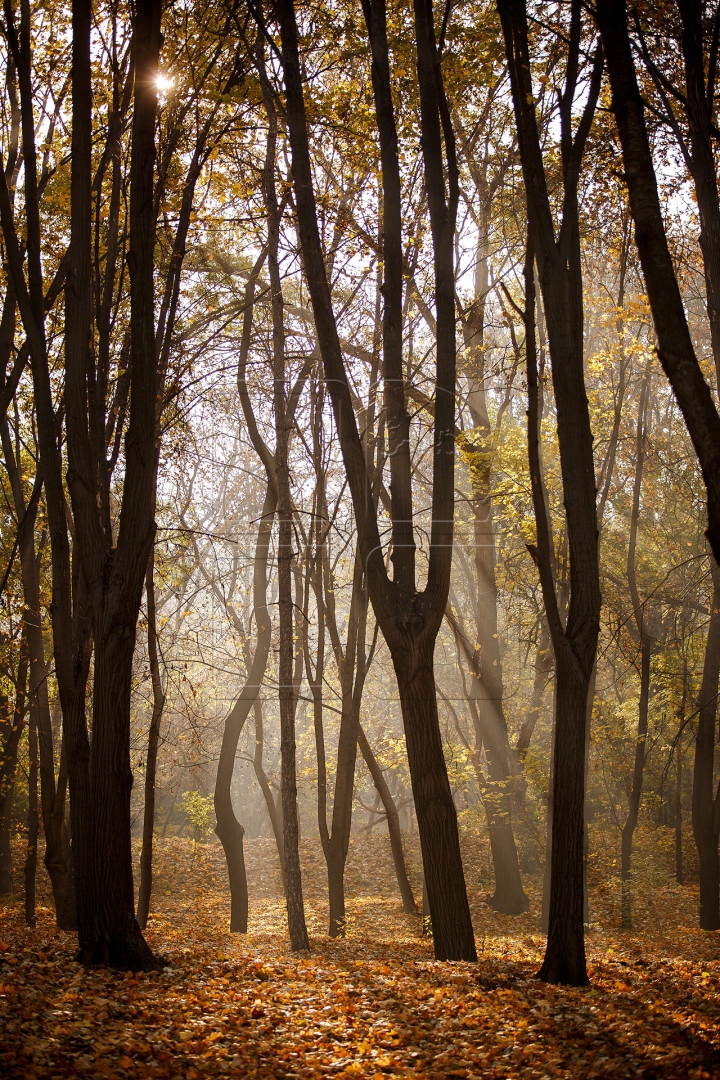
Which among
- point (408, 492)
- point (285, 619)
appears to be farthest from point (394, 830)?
point (408, 492)

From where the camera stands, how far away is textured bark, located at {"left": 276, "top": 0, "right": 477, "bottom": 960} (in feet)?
20.2

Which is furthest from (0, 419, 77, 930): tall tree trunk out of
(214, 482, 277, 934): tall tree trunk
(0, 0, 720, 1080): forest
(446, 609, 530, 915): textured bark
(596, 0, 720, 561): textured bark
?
(446, 609, 530, 915): textured bark

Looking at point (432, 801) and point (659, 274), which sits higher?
point (659, 274)

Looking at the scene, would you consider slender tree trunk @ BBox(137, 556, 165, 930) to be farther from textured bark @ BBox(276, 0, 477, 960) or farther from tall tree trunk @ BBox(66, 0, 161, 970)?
textured bark @ BBox(276, 0, 477, 960)

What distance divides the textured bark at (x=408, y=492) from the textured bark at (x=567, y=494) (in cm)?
74

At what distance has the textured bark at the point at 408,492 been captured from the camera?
617 cm

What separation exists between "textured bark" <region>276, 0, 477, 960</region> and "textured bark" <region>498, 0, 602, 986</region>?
740 millimetres

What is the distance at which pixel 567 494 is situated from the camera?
6316 millimetres

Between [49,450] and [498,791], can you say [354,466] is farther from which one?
[498,791]

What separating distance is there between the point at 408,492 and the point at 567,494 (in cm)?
138

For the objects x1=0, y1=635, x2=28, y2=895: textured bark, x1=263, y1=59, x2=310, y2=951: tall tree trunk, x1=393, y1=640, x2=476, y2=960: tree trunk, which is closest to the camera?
x1=393, y1=640, x2=476, y2=960: tree trunk

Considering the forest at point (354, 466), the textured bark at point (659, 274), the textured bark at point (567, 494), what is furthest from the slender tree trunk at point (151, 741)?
the textured bark at point (659, 274)

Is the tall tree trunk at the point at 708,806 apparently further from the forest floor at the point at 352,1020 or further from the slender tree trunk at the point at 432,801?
the slender tree trunk at the point at 432,801

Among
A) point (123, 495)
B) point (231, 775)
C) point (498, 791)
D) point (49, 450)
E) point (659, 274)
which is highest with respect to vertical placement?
point (659, 274)
